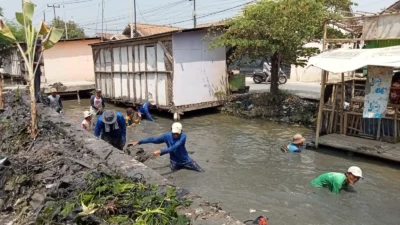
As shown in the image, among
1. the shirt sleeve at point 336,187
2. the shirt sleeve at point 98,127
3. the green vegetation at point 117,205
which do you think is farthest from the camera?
the shirt sleeve at point 98,127

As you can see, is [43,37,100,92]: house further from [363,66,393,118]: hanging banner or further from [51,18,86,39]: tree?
[51,18,86,39]: tree

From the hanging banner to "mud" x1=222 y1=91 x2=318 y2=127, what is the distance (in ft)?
14.4

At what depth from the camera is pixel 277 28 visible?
1223 centimetres

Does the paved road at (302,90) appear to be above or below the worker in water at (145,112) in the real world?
above

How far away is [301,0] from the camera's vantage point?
1227 centimetres

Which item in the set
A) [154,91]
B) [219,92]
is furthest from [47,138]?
[219,92]

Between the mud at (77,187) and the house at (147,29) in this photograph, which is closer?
the mud at (77,187)

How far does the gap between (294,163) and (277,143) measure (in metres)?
1.92

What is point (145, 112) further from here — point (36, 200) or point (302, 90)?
point (36, 200)

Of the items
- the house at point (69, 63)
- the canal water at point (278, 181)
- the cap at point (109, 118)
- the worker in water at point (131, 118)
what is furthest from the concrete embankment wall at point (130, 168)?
the house at point (69, 63)

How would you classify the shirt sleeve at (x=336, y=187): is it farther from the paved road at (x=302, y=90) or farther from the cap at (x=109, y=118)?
the paved road at (x=302, y=90)

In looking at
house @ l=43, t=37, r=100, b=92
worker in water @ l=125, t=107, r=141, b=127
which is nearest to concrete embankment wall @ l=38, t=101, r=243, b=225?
worker in water @ l=125, t=107, r=141, b=127

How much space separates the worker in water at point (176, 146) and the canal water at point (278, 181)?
166mm

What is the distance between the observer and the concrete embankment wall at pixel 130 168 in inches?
131
